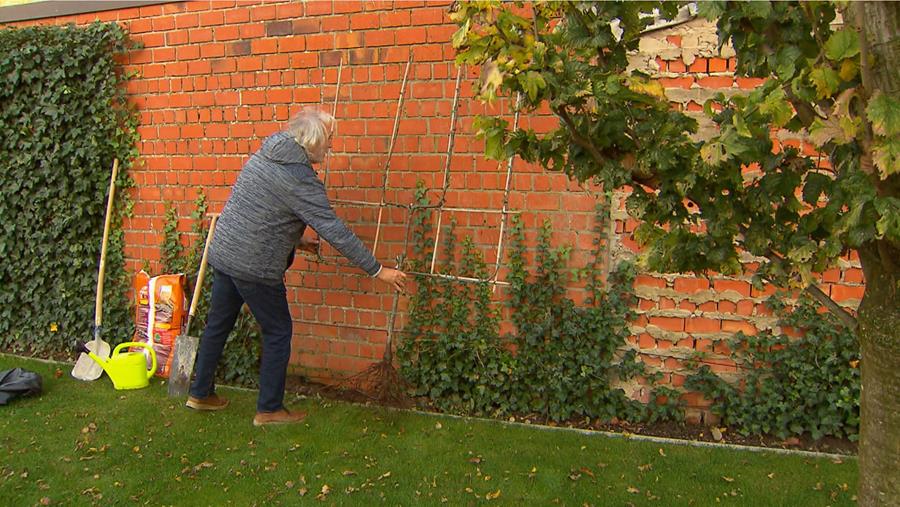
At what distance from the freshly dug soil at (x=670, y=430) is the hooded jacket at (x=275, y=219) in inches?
40.9

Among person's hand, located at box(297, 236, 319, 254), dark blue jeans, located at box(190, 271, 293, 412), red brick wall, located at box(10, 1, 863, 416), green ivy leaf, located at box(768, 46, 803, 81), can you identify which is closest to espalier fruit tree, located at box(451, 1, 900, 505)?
green ivy leaf, located at box(768, 46, 803, 81)

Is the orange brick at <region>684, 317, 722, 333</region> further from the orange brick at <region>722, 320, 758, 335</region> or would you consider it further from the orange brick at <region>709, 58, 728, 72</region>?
the orange brick at <region>709, 58, 728, 72</region>

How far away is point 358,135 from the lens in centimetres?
453

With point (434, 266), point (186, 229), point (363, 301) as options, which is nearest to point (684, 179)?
point (434, 266)

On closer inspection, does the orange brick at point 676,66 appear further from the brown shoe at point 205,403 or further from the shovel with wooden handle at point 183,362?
the brown shoe at point 205,403

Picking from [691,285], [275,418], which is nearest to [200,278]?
[275,418]

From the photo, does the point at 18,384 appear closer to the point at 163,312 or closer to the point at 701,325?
the point at 163,312

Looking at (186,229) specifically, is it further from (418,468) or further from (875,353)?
(875,353)

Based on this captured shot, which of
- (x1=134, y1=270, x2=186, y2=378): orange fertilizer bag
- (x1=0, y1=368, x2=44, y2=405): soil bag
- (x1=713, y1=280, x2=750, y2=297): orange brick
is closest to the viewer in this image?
(x1=713, y1=280, x2=750, y2=297): orange brick

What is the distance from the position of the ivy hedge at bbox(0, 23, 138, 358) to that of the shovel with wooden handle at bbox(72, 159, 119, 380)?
65 mm

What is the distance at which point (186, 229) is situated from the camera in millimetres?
5129

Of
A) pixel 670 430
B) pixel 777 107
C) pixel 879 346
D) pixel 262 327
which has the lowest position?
pixel 670 430

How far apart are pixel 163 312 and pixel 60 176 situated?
145 cm

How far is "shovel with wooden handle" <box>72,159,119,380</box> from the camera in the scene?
5.02m
